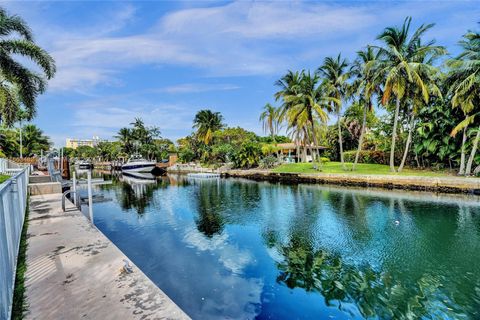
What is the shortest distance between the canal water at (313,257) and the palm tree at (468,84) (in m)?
7.57

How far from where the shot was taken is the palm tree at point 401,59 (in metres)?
21.4

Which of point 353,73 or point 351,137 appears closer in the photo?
point 353,73

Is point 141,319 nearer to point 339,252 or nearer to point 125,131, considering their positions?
point 339,252

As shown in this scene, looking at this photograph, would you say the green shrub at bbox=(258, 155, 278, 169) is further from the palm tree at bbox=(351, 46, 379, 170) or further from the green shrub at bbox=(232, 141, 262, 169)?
the palm tree at bbox=(351, 46, 379, 170)

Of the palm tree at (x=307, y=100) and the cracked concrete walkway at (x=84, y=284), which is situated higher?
the palm tree at (x=307, y=100)

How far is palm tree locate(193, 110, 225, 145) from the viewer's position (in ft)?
168

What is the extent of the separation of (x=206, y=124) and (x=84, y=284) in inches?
1891

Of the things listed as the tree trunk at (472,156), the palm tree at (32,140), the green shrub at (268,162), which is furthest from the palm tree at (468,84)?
the palm tree at (32,140)

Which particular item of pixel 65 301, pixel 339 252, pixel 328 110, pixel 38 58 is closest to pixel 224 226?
pixel 339 252

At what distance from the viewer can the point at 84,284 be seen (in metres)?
4.23

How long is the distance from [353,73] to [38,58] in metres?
24.6

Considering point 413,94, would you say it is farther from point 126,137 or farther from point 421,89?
point 126,137

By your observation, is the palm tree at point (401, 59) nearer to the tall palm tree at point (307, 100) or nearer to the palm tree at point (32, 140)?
the tall palm tree at point (307, 100)

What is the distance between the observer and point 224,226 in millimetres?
11883
